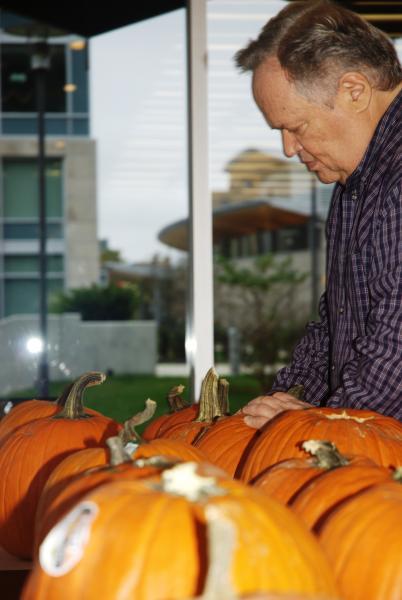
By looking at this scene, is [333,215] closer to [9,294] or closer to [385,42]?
[385,42]

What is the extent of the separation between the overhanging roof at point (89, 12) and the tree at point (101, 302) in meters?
1.42

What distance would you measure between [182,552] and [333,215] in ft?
4.41

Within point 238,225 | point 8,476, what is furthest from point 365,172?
point 238,225

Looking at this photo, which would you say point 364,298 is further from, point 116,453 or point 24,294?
point 24,294

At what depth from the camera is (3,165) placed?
5273 mm

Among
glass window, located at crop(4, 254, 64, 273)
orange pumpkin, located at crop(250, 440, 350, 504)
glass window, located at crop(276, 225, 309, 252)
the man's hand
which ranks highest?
glass window, located at crop(276, 225, 309, 252)

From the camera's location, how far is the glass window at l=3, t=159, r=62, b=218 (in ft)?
16.9

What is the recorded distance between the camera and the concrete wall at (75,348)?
4785mm

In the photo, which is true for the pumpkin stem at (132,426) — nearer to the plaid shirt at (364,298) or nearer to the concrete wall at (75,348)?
the plaid shirt at (364,298)

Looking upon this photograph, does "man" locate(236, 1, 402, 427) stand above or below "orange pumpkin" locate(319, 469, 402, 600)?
above

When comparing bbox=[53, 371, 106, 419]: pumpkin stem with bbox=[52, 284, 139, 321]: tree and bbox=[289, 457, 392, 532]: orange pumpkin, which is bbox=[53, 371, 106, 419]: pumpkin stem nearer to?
bbox=[289, 457, 392, 532]: orange pumpkin

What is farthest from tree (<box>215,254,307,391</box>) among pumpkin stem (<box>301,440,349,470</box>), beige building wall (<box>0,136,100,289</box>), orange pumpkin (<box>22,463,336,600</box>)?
orange pumpkin (<box>22,463,336,600</box>)

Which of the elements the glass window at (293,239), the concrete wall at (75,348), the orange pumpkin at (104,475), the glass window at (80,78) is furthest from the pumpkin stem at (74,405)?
the glass window at (293,239)

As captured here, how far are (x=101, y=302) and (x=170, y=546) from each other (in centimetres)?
452
